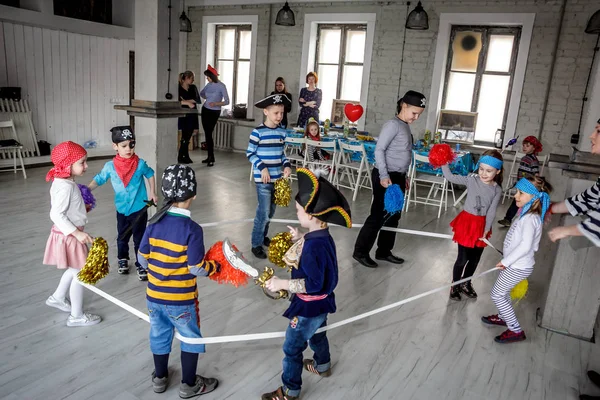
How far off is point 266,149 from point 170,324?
2080mm

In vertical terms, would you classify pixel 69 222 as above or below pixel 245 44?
below

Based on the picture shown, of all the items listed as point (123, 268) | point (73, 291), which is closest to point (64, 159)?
point (73, 291)

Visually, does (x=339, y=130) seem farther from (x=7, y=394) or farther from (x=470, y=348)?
(x=7, y=394)

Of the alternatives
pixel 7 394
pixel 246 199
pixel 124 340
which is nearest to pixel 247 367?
pixel 124 340

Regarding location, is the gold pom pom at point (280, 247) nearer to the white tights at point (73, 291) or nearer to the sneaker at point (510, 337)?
the white tights at point (73, 291)

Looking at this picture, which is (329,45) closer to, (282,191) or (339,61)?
(339,61)

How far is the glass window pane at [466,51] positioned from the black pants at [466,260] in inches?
224

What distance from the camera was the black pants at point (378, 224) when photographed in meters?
4.31

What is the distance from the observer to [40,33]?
8219 millimetres

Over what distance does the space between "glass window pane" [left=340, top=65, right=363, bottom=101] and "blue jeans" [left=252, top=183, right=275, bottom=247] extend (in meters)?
5.93

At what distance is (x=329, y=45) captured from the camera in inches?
384

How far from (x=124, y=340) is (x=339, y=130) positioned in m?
6.62

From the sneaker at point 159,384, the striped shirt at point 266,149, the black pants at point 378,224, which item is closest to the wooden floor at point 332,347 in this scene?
the sneaker at point 159,384

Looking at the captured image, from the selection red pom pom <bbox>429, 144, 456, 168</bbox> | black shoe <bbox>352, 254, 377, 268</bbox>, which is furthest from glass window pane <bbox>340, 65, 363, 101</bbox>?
red pom pom <bbox>429, 144, 456, 168</bbox>
